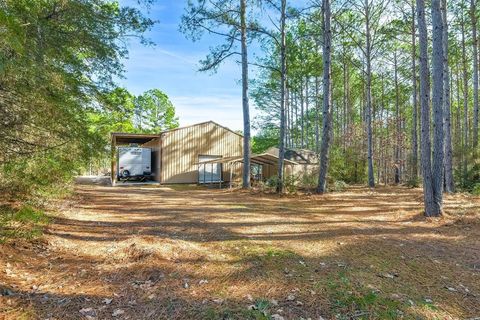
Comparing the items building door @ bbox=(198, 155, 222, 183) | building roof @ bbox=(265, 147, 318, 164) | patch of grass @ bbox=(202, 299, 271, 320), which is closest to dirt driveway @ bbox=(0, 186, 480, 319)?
patch of grass @ bbox=(202, 299, 271, 320)

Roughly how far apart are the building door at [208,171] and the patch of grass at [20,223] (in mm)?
14659

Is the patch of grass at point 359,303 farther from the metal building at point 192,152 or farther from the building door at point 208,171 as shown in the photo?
the building door at point 208,171

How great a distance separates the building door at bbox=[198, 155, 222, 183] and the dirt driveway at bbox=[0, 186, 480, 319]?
13805mm

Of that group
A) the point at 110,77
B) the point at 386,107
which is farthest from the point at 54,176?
the point at 386,107

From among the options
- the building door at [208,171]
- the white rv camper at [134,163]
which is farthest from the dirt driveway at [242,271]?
the white rv camper at [134,163]

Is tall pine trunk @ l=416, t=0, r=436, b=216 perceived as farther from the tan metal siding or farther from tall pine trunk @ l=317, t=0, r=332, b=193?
the tan metal siding

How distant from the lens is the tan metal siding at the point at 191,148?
18.1m

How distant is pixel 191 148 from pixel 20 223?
15118mm

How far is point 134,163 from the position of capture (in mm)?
18875

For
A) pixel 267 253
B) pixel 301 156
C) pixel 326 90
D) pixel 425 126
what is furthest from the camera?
pixel 301 156

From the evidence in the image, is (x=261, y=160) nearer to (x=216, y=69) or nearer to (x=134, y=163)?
(x=216, y=69)

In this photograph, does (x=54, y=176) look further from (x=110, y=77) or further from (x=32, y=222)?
(x=110, y=77)

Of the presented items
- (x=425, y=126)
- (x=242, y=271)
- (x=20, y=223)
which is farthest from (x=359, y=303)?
(x=425, y=126)

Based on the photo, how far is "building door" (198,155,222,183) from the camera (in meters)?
19.1
